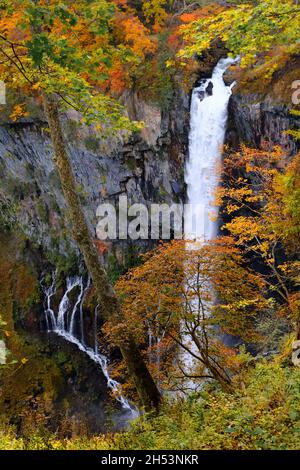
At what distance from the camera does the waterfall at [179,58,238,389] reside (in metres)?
13.8

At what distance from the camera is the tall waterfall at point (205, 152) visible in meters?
13.8

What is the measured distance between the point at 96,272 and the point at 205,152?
9.03m

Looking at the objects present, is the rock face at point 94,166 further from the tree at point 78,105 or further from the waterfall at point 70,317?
the tree at point 78,105

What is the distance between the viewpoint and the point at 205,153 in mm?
13938

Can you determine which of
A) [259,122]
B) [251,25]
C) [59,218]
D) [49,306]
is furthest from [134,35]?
[49,306]

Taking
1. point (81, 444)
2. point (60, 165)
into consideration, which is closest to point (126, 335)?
point (81, 444)

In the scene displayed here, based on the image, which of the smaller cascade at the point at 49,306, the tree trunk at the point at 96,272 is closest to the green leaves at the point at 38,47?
the tree trunk at the point at 96,272

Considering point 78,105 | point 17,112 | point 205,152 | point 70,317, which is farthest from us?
point 70,317

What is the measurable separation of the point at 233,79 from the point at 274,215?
327 inches

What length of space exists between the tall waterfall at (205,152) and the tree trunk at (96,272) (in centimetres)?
781

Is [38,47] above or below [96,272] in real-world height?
above

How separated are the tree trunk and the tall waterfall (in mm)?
7815

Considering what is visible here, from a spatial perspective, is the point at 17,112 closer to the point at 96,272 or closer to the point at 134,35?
the point at 134,35
